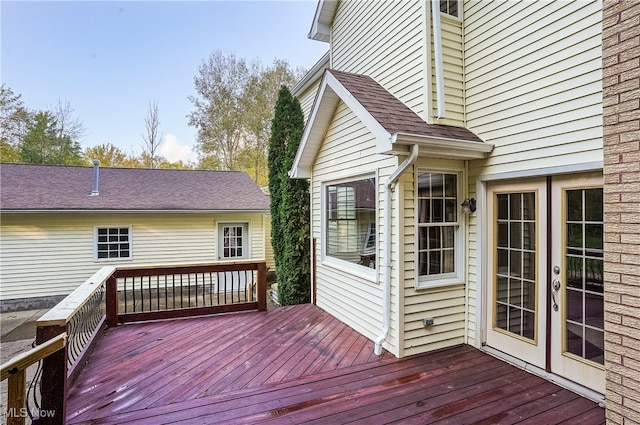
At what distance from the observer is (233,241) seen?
10977 mm

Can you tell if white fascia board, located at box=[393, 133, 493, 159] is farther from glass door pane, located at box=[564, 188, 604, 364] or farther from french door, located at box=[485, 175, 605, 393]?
glass door pane, located at box=[564, 188, 604, 364]

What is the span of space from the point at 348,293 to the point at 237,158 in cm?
1524

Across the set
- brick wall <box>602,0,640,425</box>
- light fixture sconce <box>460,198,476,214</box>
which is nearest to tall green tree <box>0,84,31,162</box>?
light fixture sconce <box>460,198,476,214</box>

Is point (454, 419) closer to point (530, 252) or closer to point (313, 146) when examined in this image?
point (530, 252)

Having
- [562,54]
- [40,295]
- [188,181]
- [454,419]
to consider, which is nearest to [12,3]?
[188,181]

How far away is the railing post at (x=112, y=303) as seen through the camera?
4.58m

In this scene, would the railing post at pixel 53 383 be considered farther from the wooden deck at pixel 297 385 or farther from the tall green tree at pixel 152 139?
the tall green tree at pixel 152 139

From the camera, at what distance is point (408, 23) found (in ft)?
14.1

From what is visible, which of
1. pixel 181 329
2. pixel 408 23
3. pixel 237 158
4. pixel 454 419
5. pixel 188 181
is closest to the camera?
pixel 454 419

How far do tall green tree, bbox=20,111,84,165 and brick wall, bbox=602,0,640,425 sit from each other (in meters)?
22.8

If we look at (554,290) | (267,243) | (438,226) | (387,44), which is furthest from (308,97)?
(554,290)

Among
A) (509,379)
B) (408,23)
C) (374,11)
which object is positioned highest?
(374,11)

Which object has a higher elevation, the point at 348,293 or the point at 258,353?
the point at 348,293

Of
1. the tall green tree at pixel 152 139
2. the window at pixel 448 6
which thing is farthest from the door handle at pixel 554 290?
the tall green tree at pixel 152 139
